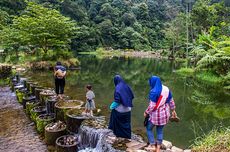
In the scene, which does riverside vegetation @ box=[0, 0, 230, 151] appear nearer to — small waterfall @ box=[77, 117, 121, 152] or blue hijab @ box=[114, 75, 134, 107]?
small waterfall @ box=[77, 117, 121, 152]

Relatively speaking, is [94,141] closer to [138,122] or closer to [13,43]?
[138,122]

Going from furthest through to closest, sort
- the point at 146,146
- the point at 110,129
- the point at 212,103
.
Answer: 1. the point at 212,103
2. the point at 110,129
3. the point at 146,146

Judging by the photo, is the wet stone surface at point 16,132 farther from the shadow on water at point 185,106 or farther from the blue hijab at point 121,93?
the shadow on water at point 185,106

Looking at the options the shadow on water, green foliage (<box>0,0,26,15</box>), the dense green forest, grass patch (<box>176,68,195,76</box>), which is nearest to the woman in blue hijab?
the shadow on water

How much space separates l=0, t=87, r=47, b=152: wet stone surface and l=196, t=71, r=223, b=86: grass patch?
14.0 m

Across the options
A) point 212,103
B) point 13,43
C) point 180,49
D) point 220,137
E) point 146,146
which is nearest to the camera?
point 220,137

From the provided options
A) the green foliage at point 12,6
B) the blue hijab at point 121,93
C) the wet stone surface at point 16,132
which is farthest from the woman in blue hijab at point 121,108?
the green foliage at point 12,6

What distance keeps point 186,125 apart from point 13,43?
1991 cm

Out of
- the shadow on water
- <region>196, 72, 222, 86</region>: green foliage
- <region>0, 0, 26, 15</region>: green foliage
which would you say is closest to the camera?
the shadow on water

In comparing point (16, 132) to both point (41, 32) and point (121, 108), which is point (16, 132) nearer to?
point (121, 108)

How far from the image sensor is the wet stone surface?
7.07 metres

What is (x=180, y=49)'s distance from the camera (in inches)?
1513

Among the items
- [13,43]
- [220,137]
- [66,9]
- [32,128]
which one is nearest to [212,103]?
[220,137]

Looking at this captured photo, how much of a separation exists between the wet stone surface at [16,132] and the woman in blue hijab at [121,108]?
241cm
